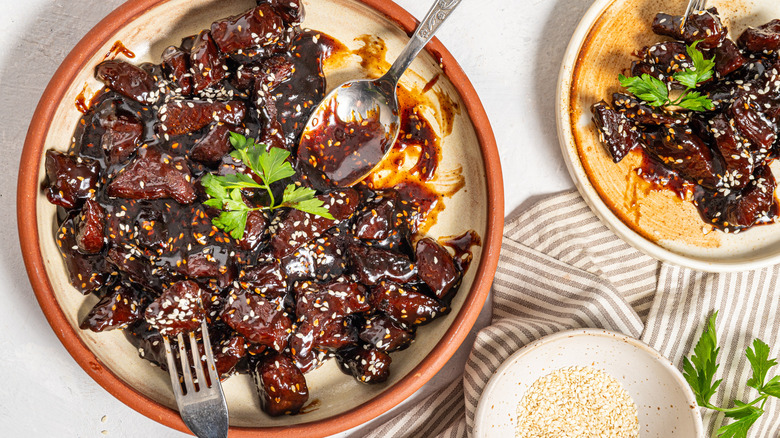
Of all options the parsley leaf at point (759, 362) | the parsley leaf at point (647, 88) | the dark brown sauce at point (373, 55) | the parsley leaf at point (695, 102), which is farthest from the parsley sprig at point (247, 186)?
the parsley leaf at point (759, 362)

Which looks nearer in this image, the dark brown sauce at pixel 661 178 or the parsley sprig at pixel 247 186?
the parsley sprig at pixel 247 186

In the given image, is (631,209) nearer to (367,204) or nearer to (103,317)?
(367,204)

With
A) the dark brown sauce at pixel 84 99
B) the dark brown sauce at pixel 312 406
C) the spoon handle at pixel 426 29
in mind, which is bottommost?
the dark brown sauce at pixel 312 406

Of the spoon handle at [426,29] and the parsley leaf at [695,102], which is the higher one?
the spoon handle at [426,29]

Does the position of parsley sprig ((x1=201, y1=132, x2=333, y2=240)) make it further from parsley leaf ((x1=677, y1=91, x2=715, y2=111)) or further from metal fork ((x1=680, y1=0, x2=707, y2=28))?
metal fork ((x1=680, y1=0, x2=707, y2=28))

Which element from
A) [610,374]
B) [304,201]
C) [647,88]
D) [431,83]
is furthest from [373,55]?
[610,374]

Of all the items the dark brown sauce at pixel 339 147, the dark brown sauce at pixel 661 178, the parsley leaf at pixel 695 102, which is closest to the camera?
the dark brown sauce at pixel 339 147

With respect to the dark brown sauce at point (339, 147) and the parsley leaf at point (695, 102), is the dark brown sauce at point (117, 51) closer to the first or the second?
the dark brown sauce at point (339, 147)
